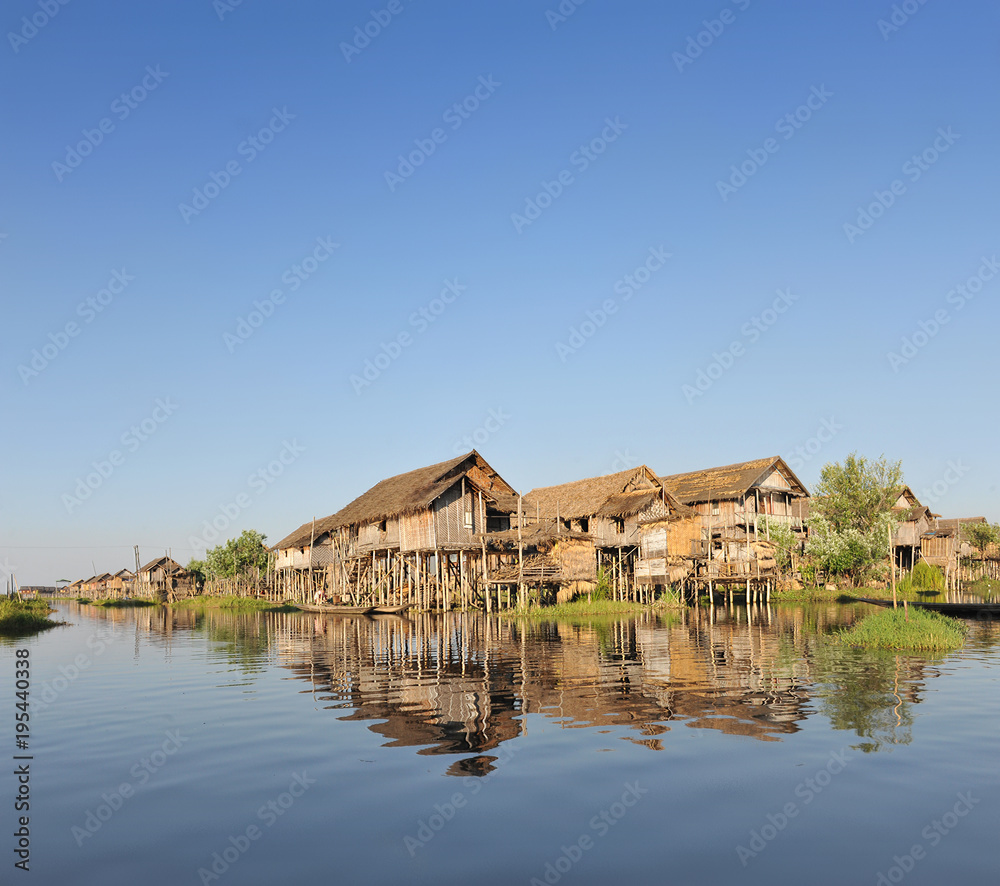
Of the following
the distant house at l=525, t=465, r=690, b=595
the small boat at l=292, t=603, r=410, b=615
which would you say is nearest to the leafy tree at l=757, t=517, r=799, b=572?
the distant house at l=525, t=465, r=690, b=595

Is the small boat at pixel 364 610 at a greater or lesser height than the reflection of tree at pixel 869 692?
lesser

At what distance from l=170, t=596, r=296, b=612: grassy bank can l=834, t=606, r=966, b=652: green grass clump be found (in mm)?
44121

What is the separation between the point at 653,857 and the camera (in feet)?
22.2

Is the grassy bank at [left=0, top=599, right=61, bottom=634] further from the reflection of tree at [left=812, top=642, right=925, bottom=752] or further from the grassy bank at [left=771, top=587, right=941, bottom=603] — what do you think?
the grassy bank at [left=771, top=587, right=941, bottom=603]

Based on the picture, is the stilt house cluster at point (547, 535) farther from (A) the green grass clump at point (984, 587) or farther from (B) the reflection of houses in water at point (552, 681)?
(B) the reflection of houses in water at point (552, 681)

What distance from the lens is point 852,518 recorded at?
5591cm

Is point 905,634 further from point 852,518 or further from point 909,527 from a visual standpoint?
point 909,527

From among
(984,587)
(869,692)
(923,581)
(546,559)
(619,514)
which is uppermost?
(619,514)

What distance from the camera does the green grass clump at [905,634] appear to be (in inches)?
837

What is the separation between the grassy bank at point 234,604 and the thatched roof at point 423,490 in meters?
12.5

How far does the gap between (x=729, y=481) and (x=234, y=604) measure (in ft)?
139

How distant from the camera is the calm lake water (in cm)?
677

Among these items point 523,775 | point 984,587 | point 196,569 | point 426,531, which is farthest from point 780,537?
point 196,569

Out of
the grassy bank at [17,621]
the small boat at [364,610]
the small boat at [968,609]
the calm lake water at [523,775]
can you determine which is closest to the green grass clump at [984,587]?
the small boat at [968,609]
